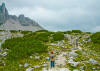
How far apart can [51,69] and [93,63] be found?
435 cm

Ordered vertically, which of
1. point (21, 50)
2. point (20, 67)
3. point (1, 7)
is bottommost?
point (20, 67)

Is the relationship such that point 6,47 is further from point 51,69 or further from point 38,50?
point 51,69

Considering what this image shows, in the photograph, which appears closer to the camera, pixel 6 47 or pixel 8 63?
pixel 8 63

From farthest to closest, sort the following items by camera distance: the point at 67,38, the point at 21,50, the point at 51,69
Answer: the point at 67,38
the point at 21,50
the point at 51,69

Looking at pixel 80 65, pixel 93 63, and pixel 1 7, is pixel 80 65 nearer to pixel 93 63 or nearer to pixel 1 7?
pixel 93 63

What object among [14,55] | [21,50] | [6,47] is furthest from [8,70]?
[6,47]

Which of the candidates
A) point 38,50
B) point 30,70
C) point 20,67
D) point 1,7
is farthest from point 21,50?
point 1,7

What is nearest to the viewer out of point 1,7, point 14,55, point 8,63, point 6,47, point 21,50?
point 8,63

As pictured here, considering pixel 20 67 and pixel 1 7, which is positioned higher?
pixel 1 7

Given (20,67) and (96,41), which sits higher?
(96,41)

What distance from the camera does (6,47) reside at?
18.8 m

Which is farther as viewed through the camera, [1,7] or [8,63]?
[1,7]

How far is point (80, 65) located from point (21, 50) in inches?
316

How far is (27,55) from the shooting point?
14.0m
